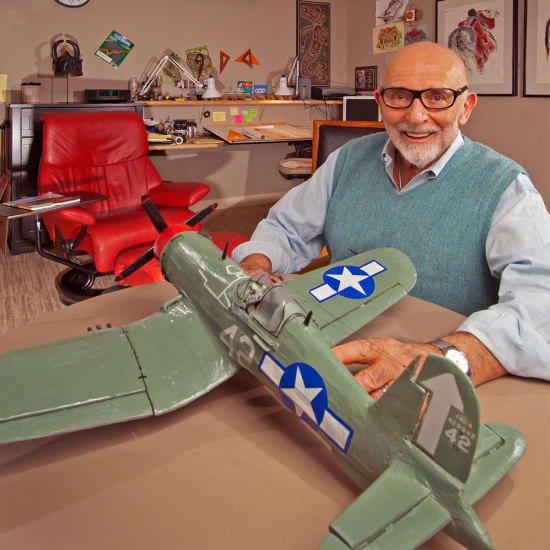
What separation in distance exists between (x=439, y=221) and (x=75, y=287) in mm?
2639

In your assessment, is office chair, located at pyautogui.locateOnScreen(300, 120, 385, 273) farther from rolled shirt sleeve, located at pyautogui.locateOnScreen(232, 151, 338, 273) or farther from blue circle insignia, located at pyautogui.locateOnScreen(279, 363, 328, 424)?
blue circle insignia, located at pyautogui.locateOnScreen(279, 363, 328, 424)

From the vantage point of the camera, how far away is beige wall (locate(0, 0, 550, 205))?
490cm

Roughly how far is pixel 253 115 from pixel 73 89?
6.77 feet

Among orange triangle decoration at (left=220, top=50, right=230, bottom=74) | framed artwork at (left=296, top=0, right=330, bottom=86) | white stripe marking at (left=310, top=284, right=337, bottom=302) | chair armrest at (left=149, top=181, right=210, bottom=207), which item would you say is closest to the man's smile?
white stripe marking at (left=310, top=284, right=337, bottom=302)

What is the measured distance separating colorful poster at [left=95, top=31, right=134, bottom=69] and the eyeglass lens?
471cm

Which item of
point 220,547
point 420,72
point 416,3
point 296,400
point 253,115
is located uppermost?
point 416,3

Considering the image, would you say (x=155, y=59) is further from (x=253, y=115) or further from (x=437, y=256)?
(x=437, y=256)

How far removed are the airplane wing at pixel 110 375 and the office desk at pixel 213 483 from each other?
0.05m

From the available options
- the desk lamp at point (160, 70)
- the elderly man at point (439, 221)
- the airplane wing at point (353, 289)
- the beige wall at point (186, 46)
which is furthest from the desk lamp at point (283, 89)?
the airplane wing at point (353, 289)

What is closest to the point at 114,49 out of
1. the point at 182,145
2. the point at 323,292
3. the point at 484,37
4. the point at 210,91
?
the point at 210,91

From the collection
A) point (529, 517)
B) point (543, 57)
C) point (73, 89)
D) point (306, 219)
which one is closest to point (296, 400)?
point (529, 517)

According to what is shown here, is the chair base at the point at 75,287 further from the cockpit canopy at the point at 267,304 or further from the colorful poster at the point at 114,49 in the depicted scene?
the colorful poster at the point at 114,49

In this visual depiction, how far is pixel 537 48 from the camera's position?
4383 mm

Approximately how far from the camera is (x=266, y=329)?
1.02 metres
